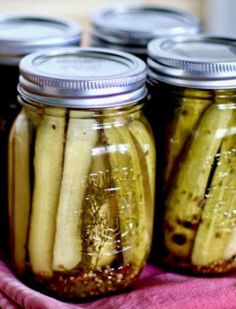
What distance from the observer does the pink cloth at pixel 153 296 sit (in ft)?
1.90

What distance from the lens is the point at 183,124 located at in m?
0.62

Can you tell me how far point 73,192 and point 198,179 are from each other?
12 centimetres

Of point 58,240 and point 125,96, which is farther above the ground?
point 125,96

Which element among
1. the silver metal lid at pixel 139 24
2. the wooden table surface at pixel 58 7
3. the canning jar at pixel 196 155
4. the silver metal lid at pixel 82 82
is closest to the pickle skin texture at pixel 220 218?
the canning jar at pixel 196 155

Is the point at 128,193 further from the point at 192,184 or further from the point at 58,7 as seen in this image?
the point at 58,7

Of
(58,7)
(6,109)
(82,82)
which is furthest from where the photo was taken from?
(58,7)

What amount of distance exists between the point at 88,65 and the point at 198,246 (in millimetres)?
207

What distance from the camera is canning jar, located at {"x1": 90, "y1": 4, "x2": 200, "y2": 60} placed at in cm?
76

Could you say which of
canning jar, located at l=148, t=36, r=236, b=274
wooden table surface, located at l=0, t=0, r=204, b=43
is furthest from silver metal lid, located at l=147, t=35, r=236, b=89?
wooden table surface, located at l=0, t=0, r=204, b=43

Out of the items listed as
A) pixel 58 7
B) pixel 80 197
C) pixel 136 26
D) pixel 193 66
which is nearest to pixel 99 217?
pixel 80 197

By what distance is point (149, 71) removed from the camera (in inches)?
25.9

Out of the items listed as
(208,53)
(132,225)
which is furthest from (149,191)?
(208,53)

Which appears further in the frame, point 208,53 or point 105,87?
point 208,53

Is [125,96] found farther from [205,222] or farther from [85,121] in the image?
[205,222]
